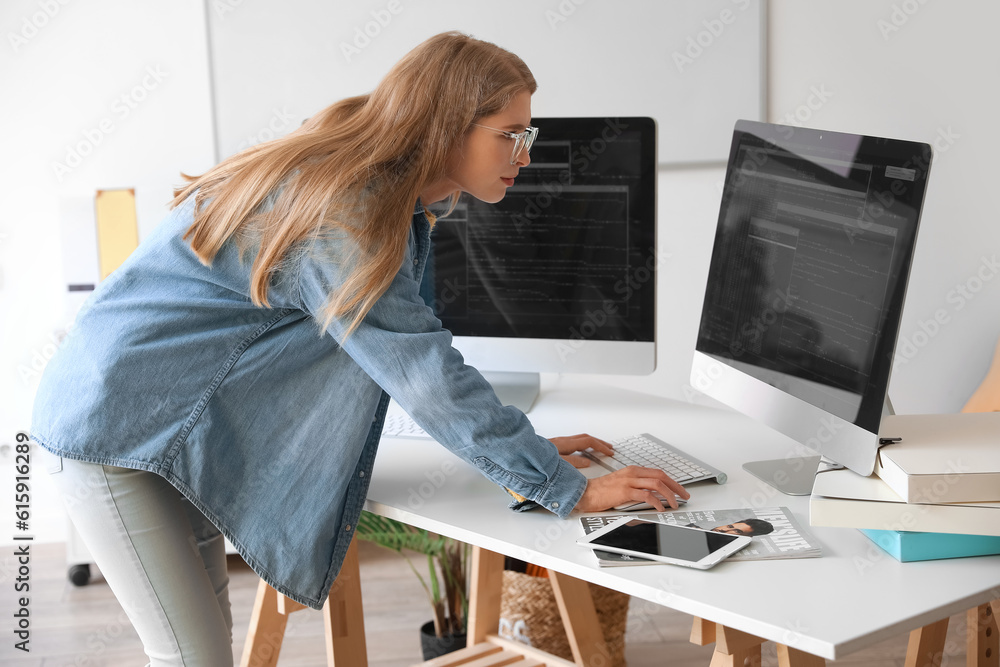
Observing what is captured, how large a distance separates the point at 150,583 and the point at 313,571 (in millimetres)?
208

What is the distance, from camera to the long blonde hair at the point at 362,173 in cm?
114

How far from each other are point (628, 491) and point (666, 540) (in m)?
0.12

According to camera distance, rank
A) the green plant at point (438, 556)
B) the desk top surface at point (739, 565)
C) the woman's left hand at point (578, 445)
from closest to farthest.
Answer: the desk top surface at point (739, 565) → the woman's left hand at point (578, 445) → the green plant at point (438, 556)

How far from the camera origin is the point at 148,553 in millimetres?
1209

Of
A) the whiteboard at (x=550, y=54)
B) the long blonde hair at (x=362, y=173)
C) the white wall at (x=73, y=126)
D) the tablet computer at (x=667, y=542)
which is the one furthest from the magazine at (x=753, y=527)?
the white wall at (x=73, y=126)

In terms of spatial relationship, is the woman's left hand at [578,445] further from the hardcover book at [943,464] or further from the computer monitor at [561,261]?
Result: the hardcover book at [943,464]

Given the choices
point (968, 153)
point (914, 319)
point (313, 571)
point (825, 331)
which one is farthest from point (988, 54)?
point (313, 571)

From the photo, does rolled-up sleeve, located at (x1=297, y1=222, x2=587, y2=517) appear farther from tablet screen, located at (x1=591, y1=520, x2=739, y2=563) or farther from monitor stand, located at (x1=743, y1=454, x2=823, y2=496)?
monitor stand, located at (x1=743, y1=454, x2=823, y2=496)

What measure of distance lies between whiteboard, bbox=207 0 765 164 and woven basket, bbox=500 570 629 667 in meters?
1.48

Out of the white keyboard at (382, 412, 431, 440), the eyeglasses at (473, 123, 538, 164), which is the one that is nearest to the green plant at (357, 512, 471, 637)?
the white keyboard at (382, 412, 431, 440)

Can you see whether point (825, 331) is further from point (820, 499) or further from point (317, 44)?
point (317, 44)

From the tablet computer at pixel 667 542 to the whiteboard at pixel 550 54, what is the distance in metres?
2.02

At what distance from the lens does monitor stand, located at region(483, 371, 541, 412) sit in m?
1.83

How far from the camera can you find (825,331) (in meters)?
1.21
